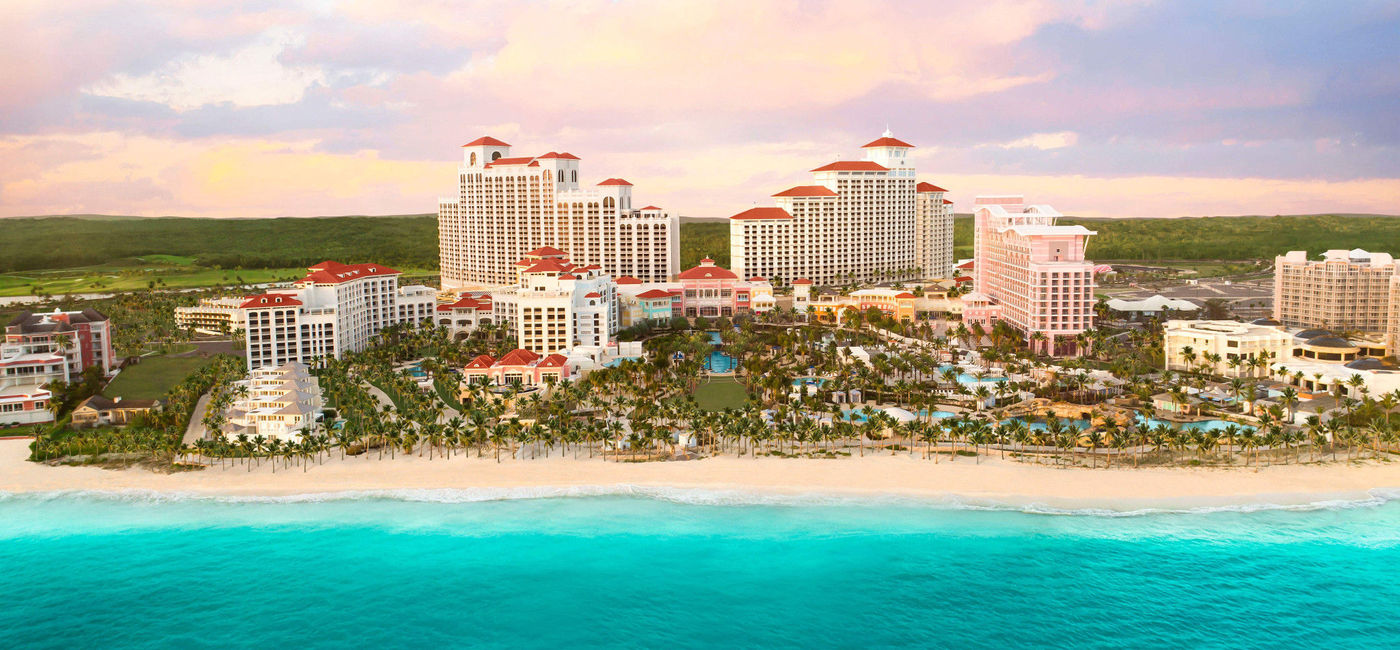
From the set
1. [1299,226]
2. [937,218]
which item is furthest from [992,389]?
[1299,226]

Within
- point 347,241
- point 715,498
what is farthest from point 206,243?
point 715,498

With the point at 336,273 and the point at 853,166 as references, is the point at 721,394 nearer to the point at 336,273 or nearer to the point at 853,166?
the point at 336,273

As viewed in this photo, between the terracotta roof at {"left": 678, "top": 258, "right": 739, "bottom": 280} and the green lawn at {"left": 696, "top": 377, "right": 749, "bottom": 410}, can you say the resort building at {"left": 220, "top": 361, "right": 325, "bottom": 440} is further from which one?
the terracotta roof at {"left": 678, "top": 258, "right": 739, "bottom": 280}

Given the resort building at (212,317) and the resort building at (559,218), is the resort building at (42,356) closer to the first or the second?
the resort building at (212,317)

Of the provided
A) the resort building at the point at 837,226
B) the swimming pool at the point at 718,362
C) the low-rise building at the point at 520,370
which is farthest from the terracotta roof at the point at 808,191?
the low-rise building at the point at 520,370

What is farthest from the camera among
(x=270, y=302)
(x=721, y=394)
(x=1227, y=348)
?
(x=270, y=302)

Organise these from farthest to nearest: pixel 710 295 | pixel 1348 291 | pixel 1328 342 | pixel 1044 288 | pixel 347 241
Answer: pixel 347 241
pixel 710 295
pixel 1348 291
pixel 1044 288
pixel 1328 342
